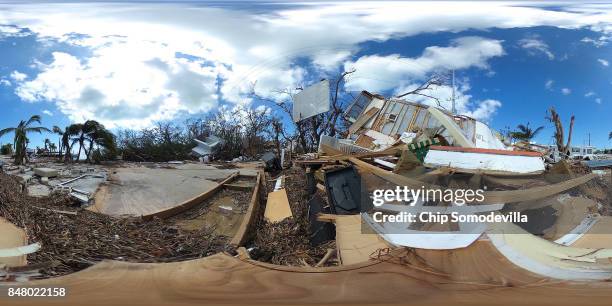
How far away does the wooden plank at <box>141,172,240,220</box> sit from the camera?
164cm

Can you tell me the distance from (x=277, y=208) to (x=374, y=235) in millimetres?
572

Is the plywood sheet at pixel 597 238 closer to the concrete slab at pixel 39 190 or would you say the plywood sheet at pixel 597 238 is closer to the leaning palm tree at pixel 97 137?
the leaning palm tree at pixel 97 137

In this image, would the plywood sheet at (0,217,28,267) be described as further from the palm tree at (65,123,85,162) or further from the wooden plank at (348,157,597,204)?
the wooden plank at (348,157,597,204)

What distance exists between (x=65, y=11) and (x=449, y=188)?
4.96 feet

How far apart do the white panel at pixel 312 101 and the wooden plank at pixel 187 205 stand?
506mm

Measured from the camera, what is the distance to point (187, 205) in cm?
166

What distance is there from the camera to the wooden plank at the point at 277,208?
1.94 m

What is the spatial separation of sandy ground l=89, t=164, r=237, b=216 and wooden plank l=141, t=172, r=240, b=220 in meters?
0.02

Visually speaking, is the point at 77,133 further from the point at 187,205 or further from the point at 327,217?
the point at 327,217

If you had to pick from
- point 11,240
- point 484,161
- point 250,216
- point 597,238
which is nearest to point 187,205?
point 250,216

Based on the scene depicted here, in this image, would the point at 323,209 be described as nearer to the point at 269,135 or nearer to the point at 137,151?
the point at 269,135

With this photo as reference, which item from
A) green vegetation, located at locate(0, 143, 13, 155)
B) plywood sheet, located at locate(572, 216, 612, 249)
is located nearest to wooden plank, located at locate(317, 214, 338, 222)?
plywood sheet, located at locate(572, 216, 612, 249)

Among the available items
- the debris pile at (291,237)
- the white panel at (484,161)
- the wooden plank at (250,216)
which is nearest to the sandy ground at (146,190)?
the wooden plank at (250,216)

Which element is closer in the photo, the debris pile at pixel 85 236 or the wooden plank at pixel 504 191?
the debris pile at pixel 85 236
